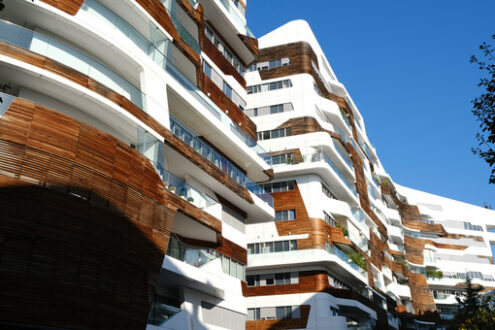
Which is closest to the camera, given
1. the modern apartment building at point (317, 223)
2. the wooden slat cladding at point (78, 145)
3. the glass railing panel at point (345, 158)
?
the wooden slat cladding at point (78, 145)

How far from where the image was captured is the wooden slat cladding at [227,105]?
28422mm

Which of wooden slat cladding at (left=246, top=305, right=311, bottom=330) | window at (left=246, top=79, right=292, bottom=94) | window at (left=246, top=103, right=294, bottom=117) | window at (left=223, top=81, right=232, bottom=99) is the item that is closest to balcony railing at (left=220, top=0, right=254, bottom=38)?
window at (left=223, top=81, right=232, bottom=99)

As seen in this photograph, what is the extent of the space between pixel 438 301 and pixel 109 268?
70.8 meters

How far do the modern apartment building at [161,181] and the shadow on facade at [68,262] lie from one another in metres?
0.04

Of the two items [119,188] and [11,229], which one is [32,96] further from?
[11,229]

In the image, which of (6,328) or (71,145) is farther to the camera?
(71,145)

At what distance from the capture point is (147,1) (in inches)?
857

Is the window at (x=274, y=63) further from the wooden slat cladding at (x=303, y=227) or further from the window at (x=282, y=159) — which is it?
the wooden slat cladding at (x=303, y=227)

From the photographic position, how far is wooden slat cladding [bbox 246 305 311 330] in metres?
40.6

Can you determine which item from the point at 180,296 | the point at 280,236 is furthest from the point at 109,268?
the point at 280,236

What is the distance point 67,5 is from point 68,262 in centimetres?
966

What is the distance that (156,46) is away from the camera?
74.3 ft

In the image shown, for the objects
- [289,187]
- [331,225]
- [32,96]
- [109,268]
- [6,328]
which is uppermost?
[289,187]

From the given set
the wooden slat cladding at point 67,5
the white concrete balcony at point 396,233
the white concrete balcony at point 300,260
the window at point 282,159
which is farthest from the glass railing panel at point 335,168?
the wooden slat cladding at point 67,5
